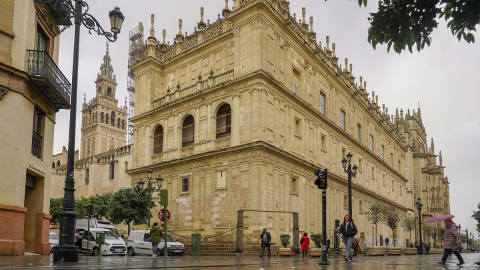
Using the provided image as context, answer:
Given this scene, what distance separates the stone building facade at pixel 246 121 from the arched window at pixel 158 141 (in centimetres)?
11

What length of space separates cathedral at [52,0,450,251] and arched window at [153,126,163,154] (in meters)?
0.12

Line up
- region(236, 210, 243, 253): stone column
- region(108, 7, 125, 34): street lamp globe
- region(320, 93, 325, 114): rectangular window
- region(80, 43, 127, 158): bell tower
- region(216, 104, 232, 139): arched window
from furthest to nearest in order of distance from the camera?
region(80, 43, 127, 158): bell tower, region(320, 93, 325, 114): rectangular window, region(216, 104, 232, 139): arched window, region(236, 210, 243, 253): stone column, region(108, 7, 125, 34): street lamp globe

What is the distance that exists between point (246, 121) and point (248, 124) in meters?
0.28

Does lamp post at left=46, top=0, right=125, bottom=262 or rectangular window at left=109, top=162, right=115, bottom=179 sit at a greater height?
rectangular window at left=109, top=162, right=115, bottom=179

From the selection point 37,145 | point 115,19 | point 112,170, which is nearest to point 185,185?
point 37,145

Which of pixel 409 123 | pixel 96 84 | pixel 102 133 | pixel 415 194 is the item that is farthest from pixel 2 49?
pixel 96 84

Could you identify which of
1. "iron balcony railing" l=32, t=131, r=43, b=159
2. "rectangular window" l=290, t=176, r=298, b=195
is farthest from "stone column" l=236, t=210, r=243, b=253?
"iron balcony railing" l=32, t=131, r=43, b=159

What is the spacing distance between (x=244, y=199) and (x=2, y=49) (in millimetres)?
18279

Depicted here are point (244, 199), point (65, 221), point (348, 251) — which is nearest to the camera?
point (65, 221)

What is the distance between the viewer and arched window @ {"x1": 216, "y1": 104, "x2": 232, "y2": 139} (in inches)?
1336

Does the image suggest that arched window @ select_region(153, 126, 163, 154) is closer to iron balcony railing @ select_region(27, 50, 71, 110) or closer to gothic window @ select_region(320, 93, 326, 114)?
gothic window @ select_region(320, 93, 326, 114)

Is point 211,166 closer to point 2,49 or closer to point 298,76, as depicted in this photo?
point 298,76

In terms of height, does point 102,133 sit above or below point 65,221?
above

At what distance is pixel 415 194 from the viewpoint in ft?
263
